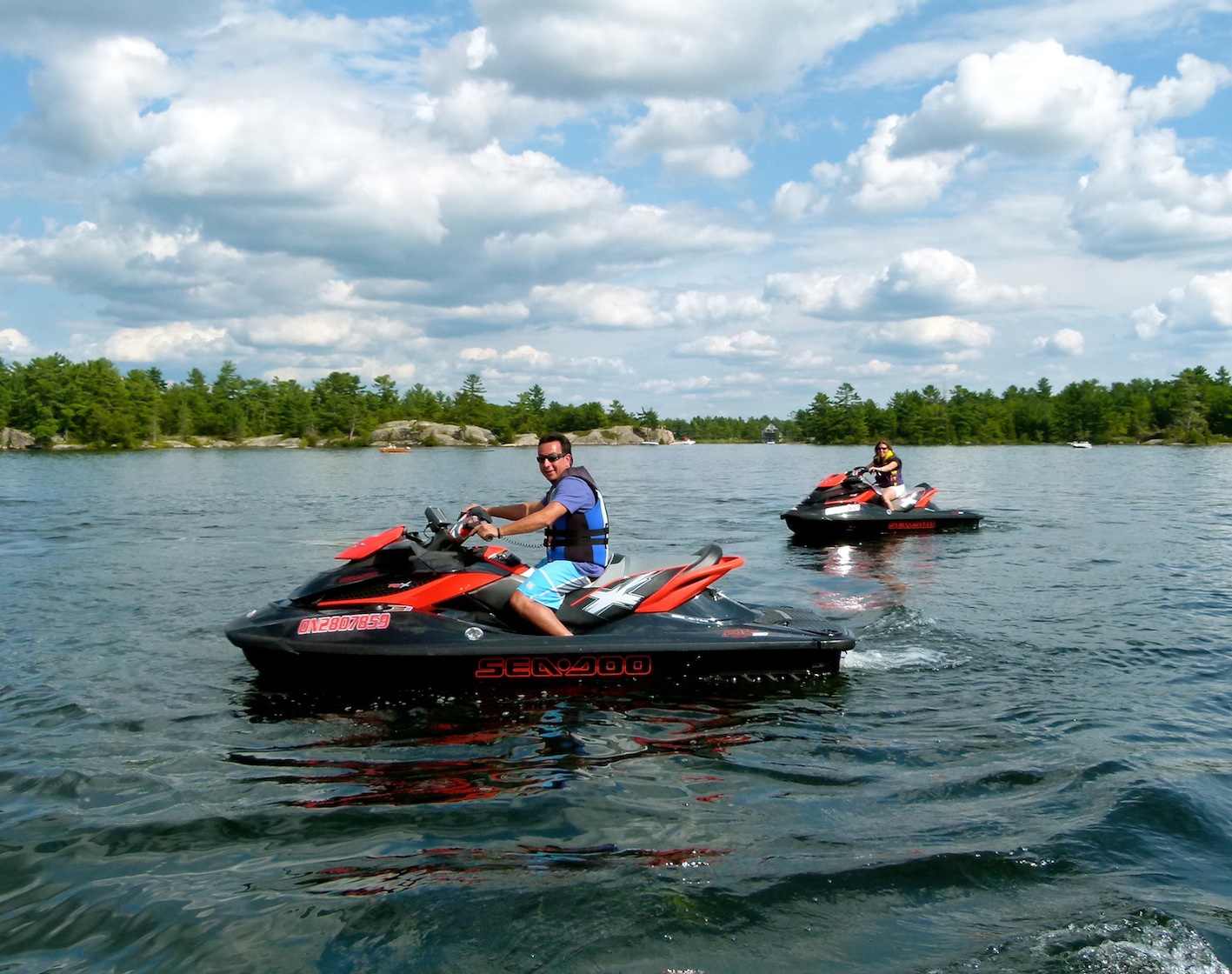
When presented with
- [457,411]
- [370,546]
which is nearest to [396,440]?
[457,411]

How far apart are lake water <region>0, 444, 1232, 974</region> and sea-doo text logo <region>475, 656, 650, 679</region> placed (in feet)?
0.73

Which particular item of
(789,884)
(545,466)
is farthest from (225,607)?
(789,884)

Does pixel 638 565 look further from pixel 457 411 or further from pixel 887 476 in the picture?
pixel 457 411

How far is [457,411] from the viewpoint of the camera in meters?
165

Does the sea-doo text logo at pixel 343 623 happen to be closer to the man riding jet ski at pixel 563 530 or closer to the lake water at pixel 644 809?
the lake water at pixel 644 809

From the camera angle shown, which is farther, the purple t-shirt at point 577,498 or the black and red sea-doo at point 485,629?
the purple t-shirt at point 577,498

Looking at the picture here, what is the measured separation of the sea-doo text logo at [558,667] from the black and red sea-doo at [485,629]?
1cm

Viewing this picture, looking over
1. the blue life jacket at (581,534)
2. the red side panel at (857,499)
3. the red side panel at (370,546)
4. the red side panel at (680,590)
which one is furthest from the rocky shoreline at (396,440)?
the red side panel at (680,590)

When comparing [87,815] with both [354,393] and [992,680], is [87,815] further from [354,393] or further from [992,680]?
[354,393]

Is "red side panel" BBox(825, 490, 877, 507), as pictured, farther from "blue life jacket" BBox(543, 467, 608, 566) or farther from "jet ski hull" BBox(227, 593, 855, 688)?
"blue life jacket" BBox(543, 467, 608, 566)

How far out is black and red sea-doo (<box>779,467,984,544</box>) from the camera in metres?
19.3

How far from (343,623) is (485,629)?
1144 millimetres

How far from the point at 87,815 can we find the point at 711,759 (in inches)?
149

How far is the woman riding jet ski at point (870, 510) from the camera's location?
760 inches
